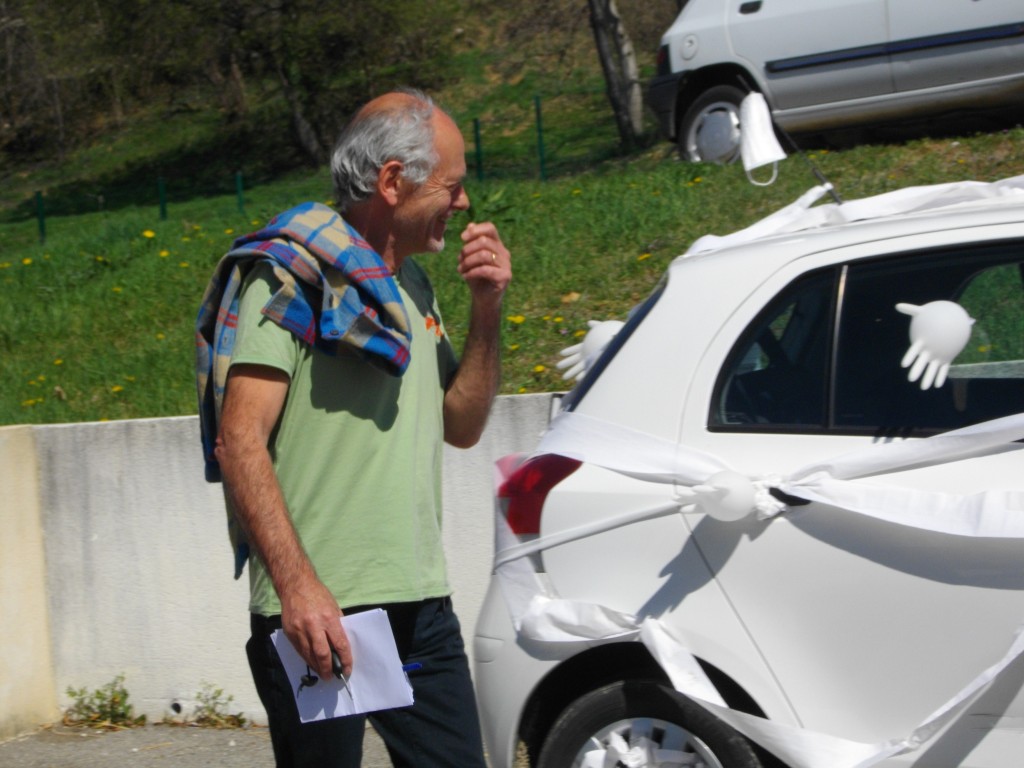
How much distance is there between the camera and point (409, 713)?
8.58 ft

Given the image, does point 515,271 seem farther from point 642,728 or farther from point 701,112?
point 642,728

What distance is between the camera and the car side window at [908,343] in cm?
296

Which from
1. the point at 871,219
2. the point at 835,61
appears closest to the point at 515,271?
the point at 835,61

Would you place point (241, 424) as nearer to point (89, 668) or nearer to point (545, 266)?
point (89, 668)

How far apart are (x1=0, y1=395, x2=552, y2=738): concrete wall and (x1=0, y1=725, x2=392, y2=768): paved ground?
9 cm

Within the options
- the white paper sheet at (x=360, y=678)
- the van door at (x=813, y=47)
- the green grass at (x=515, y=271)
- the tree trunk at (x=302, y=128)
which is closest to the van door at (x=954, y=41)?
the van door at (x=813, y=47)

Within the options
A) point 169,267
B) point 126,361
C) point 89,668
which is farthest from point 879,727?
point 169,267

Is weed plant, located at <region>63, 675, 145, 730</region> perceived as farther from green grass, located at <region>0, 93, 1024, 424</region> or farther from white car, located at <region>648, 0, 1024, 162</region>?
white car, located at <region>648, 0, 1024, 162</region>

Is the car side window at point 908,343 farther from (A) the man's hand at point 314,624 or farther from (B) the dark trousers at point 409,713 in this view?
(A) the man's hand at point 314,624

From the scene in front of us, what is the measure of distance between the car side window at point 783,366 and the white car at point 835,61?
4956 millimetres

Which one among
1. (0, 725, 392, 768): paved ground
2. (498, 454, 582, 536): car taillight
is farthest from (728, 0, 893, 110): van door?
(498, 454, 582, 536): car taillight

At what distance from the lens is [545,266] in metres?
7.81

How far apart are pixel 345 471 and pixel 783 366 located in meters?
1.11

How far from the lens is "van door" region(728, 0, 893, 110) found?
355 inches
